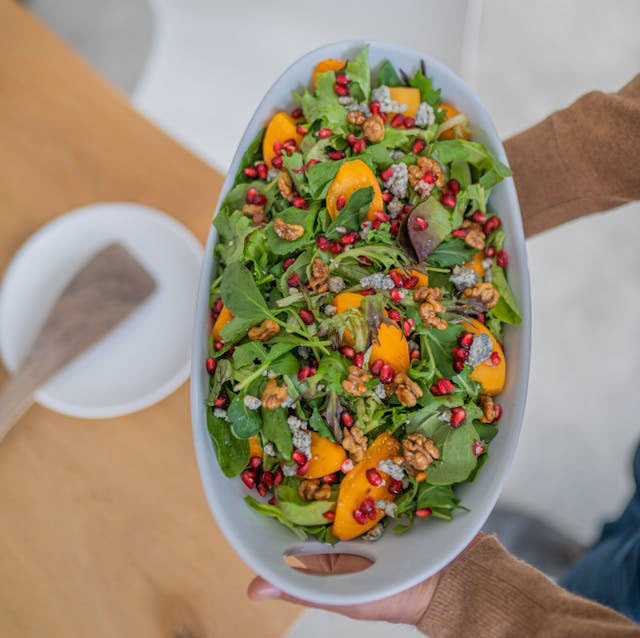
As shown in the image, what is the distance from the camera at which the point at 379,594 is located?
728 mm

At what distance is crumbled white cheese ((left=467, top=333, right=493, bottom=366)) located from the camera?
31.6 inches

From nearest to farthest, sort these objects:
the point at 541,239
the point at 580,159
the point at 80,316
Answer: the point at 580,159 → the point at 80,316 → the point at 541,239

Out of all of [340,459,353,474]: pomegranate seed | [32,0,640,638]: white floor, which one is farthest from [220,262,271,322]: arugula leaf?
[32,0,640,638]: white floor

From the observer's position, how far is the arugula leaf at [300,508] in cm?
79

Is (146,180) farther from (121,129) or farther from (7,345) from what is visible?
(7,345)

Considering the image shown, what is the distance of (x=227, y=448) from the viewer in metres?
0.82

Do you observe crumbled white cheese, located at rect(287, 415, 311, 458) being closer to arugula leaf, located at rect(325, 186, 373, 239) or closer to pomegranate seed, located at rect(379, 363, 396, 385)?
pomegranate seed, located at rect(379, 363, 396, 385)

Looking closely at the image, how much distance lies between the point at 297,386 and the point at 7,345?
2.08ft

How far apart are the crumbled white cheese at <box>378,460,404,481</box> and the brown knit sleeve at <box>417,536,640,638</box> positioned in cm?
22

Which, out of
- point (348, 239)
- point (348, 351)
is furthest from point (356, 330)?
point (348, 239)

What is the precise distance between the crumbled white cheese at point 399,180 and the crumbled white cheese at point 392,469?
381 mm

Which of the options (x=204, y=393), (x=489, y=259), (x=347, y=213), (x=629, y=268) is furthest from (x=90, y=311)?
(x=629, y=268)

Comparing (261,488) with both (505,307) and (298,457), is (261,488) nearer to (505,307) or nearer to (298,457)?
(298,457)

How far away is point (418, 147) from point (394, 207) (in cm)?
11
